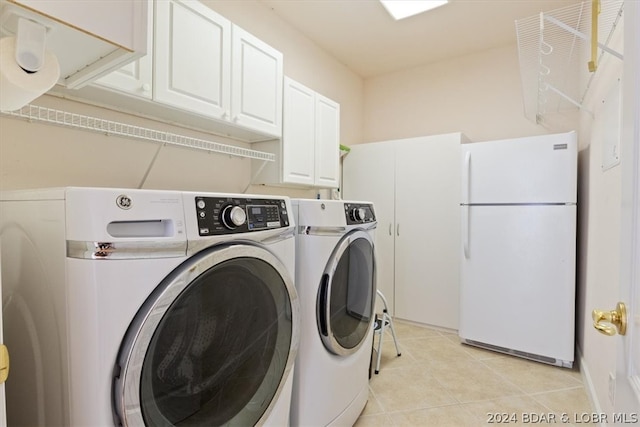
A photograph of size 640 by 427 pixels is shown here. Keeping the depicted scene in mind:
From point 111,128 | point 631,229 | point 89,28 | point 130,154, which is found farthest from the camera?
point 130,154

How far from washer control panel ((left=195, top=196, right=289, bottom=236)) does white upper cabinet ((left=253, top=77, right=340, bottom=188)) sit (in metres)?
1.11

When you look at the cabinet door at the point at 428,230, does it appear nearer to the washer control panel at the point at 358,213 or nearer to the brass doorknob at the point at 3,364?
the washer control panel at the point at 358,213

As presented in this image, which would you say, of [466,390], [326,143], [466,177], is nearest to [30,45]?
[326,143]

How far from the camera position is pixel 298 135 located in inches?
93.8

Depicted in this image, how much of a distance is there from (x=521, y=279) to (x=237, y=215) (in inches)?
89.7

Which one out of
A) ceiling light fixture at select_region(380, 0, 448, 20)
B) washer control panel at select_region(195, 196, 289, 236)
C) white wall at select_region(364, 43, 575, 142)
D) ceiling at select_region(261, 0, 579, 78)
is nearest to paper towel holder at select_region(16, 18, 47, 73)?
washer control panel at select_region(195, 196, 289, 236)

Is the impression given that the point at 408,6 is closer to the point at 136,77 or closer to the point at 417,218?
the point at 417,218

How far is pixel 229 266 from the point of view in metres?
0.98

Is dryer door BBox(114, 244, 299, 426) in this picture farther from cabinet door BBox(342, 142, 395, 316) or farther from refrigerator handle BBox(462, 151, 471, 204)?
cabinet door BBox(342, 142, 395, 316)

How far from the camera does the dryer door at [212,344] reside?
2.56ft

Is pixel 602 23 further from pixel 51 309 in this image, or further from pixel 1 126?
pixel 1 126

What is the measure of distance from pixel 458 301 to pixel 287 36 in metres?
2.71

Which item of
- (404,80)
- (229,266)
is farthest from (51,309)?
(404,80)

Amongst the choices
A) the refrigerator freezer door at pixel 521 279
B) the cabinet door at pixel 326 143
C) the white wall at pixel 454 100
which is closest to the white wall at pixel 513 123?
the white wall at pixel 454 100
